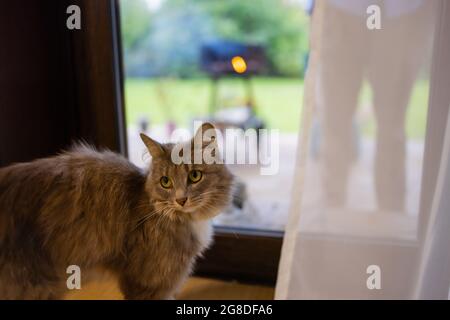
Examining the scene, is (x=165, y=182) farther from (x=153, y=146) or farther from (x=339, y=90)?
(x=339, y=90)

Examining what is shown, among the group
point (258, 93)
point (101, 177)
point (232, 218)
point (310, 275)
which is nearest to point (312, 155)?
point (310, 275)

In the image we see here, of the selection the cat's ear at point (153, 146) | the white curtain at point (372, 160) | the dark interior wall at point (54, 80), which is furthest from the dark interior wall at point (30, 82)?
the white curtain at point (372, 160)

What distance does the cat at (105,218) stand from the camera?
3.08ft

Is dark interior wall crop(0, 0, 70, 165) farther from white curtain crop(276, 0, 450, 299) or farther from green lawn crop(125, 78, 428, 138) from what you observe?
green lawn crop(125, 78, 428, 138)

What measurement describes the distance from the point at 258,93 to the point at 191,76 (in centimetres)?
62

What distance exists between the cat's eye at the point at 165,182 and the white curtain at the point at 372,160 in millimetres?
331

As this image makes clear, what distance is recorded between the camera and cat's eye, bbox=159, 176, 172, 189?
3.15ft

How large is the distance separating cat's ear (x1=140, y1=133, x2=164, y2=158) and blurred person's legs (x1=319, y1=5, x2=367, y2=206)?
427 mm

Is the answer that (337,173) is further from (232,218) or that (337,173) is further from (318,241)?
(232,218)

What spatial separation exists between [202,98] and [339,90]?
2.56m

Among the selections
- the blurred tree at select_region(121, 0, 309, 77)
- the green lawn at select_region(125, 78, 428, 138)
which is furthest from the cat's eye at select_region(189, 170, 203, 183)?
the blurred tree at select_region(121, 0, 309, 77)

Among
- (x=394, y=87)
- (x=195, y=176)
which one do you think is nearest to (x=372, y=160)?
(x=394, y=87)

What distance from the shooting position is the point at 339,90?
1.00 metres
